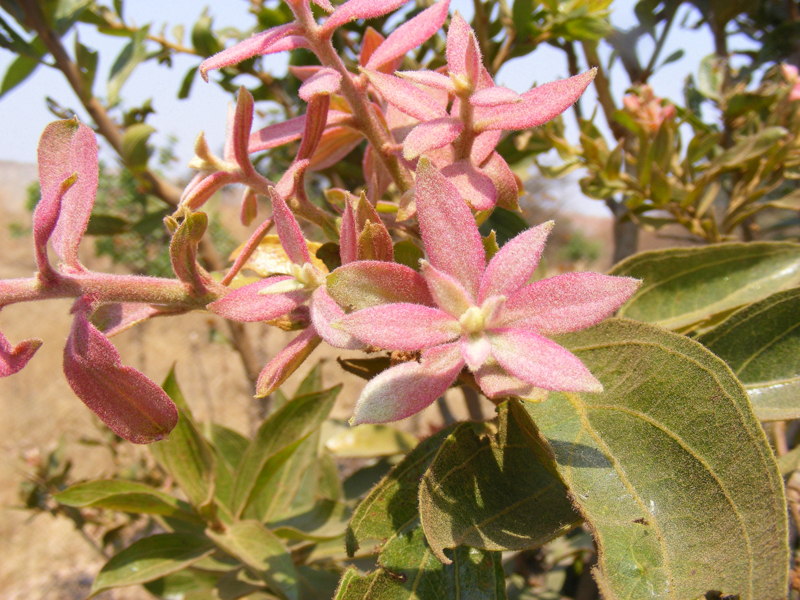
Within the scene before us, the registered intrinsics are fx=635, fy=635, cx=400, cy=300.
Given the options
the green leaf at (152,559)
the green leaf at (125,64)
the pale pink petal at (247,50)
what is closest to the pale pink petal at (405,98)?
the pale pink petal at (247,50)

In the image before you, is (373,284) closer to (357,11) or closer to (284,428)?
(357,11)

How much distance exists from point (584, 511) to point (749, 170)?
1174mm

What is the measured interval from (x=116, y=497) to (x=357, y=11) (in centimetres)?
93

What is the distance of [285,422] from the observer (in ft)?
4.27

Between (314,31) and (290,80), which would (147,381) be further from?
(290,80)

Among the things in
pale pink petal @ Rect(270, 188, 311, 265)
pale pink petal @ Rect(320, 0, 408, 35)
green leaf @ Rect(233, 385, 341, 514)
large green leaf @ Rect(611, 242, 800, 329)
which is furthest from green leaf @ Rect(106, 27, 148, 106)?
large green leaf @ Rect(611, 242, 800, 329)

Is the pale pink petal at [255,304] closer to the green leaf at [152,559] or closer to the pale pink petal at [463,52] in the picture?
the pale pink petal at [463,52]

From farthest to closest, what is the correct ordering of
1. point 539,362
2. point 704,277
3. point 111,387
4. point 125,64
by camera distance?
point 125,64
point 704,277
point 111,387
point 539,362

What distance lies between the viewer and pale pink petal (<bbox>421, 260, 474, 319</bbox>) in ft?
1.86

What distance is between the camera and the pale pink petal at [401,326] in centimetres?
54

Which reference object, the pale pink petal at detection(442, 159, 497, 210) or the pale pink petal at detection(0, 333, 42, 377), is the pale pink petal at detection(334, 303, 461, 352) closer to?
the pale pink petal at detection(442, 159, 497, 210)

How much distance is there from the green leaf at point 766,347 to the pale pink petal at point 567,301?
14.0 inches

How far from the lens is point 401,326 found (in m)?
0.55

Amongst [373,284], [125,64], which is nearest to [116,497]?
[373,284]
